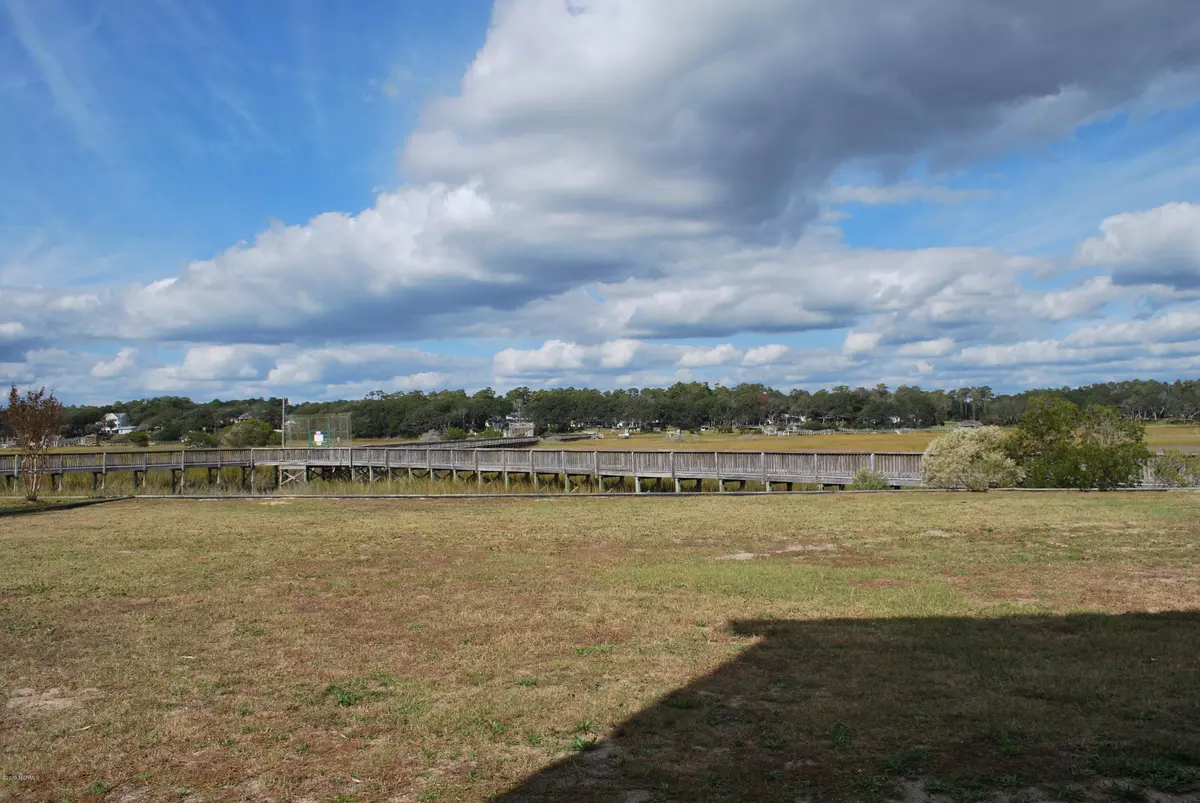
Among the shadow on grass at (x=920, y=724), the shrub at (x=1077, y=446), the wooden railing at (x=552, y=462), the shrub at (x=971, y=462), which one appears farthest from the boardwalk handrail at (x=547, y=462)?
the shadow on grass at (x=920, y=724)

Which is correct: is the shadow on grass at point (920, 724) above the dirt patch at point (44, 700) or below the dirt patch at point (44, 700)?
below

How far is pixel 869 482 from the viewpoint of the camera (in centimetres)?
2597

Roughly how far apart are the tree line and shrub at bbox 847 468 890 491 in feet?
403

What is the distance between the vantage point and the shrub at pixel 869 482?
1018 inches

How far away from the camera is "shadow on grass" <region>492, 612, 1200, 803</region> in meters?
4.95

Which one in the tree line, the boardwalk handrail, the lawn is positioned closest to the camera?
the lawn

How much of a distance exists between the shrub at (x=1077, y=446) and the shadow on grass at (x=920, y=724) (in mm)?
16773

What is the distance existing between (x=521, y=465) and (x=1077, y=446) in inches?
1041

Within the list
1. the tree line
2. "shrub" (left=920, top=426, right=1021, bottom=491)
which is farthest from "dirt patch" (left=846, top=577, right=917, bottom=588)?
the tree line

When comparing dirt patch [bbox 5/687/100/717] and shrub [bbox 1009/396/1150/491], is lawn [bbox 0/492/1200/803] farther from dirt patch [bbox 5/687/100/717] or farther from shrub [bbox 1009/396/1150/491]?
shrub [bbox 1009/396/1150/491]

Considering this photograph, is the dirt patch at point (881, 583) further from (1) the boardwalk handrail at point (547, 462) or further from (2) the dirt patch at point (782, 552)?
(1) the boardwalk handrail at point (547, 462)

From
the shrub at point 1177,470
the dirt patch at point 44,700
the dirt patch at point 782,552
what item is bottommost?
the dirt patch at point 782,552

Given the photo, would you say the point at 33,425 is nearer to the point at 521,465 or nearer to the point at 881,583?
the point at 521,465

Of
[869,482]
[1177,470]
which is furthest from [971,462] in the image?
[1177,470]
